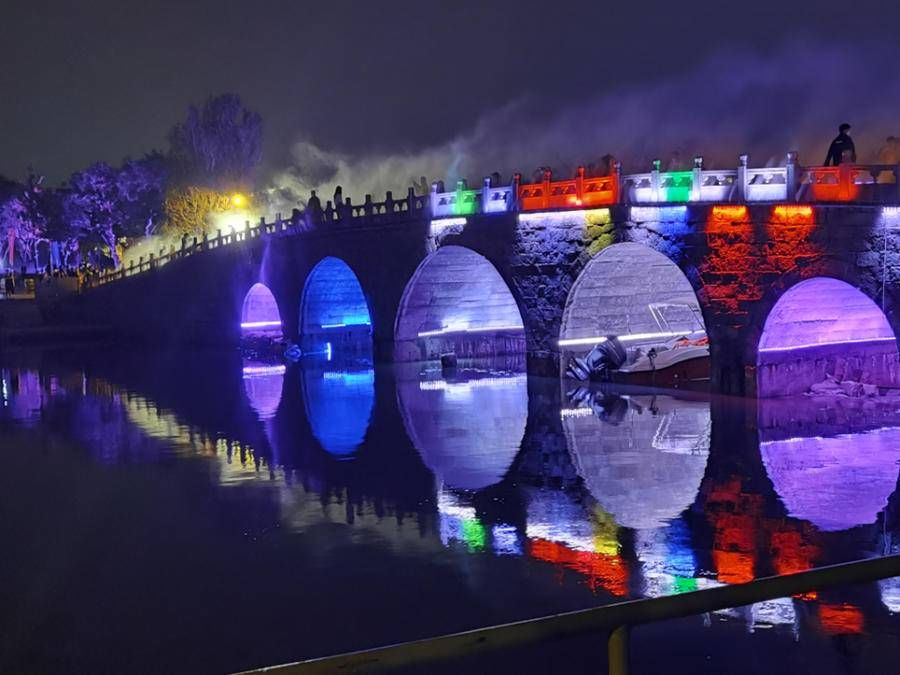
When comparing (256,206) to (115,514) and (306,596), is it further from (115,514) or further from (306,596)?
(306,596)

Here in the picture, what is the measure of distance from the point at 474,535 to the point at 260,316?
38.1m

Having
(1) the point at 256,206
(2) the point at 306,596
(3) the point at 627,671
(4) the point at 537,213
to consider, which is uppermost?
(1) the point at 256,206

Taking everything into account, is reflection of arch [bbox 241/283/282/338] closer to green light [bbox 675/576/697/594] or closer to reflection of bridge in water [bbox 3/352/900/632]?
reflection of bridge in water [bbox 3/352/900/632]

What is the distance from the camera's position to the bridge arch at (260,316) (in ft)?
154

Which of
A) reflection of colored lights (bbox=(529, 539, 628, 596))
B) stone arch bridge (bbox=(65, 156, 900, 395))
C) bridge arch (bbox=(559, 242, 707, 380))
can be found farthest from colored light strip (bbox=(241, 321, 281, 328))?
reflection of colored lights (bbox=(529, 539, 628, 596))

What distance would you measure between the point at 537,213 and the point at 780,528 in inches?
655

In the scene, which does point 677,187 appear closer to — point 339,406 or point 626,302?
point 626,302

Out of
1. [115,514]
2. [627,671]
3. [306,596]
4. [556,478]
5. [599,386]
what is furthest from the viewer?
[599,386]

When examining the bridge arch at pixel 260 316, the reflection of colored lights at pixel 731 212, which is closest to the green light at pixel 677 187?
the reflection of colored lights at pixel 731 212

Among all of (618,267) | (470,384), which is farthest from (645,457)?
(470,384)

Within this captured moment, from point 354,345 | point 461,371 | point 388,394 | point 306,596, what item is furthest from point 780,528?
point 354,345

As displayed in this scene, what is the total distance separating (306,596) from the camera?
10492mm

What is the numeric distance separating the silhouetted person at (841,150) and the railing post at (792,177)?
2.79 ft

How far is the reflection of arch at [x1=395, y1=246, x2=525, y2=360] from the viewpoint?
110ft
